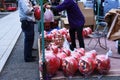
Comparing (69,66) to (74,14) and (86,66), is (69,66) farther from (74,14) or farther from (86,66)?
(74,14)

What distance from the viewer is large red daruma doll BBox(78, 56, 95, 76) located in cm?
664

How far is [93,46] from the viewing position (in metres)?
10.3

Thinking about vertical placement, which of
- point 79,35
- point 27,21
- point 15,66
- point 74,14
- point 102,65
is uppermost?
point 74,14

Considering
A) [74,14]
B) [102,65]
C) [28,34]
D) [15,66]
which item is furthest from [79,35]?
[102,65]

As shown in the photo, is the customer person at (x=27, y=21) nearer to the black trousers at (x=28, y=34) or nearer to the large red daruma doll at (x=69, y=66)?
the black trousers at (x=28, y=34)

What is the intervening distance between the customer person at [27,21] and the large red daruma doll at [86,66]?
1.94m

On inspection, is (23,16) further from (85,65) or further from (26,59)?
(85,65)

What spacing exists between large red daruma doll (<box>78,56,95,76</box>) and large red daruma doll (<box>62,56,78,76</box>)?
0.11 metres

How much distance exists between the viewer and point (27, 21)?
26.6ft

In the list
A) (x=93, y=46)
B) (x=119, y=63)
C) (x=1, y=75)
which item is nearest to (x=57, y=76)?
(x=1, y=75)

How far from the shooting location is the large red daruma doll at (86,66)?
664 cm

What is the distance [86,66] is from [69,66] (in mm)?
335

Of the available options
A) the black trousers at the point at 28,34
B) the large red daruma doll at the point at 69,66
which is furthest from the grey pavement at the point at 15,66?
the large red daruma doll at the point at 69,66

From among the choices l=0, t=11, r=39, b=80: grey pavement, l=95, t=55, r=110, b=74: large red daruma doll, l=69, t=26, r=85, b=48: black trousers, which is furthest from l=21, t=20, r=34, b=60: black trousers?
l=95, t=55, r=110, b=74: large red daruma doll
